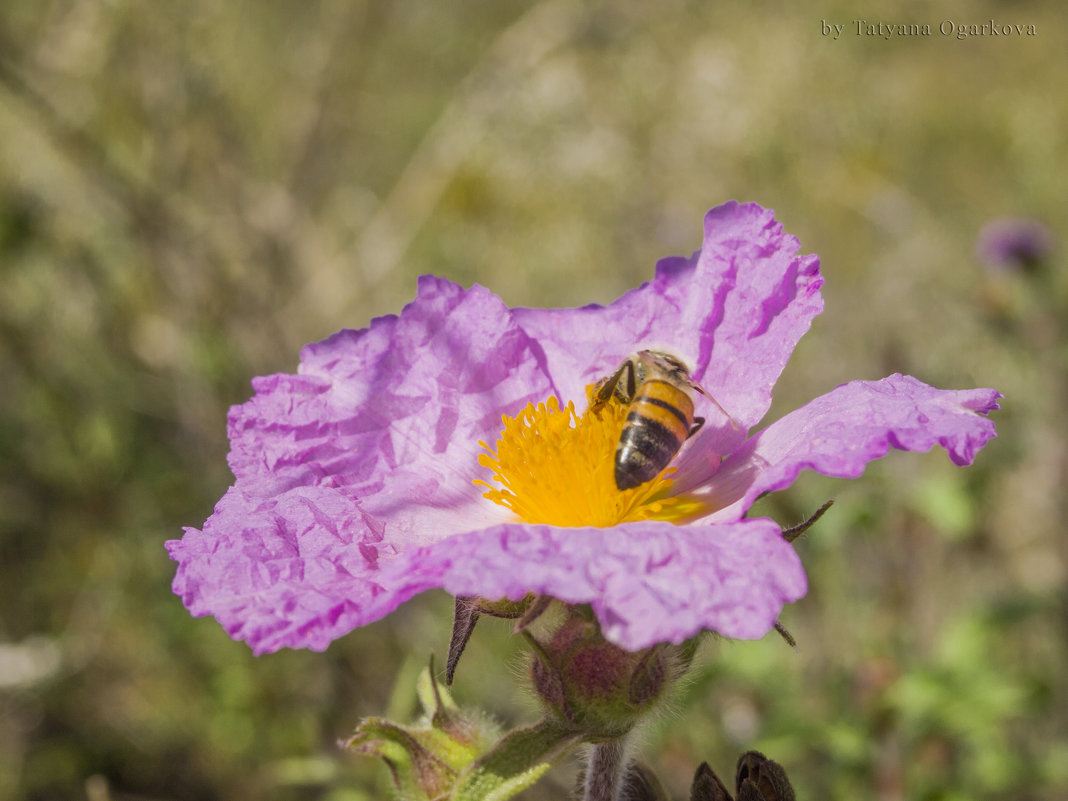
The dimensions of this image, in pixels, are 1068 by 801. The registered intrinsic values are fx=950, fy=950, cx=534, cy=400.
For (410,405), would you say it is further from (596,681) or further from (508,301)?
(508,301)

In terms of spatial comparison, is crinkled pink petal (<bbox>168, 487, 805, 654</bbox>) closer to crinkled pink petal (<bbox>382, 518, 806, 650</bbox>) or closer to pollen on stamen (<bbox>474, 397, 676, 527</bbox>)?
crinkled pink petal (<bbox>382, 518, 806, 650</bbox>)

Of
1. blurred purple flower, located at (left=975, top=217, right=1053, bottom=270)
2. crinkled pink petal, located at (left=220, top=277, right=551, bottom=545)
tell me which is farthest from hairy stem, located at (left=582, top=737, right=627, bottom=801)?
blurred purple flower, located at (left=975, top=217, right=1053, bottom=270)

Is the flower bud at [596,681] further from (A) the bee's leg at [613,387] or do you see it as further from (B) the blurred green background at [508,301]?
(A) the bee's leg at [613,387]

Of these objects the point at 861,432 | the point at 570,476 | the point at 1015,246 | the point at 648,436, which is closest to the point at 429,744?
the point at 570,476

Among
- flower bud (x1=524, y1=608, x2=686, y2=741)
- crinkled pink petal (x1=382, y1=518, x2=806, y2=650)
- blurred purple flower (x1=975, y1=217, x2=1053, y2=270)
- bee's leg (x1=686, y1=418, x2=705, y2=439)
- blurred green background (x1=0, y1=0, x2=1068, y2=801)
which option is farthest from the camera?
blurred purple flower (x1=975, y1=217, x2=1053, y2=270)

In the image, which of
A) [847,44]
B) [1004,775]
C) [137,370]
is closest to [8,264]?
[137,370]

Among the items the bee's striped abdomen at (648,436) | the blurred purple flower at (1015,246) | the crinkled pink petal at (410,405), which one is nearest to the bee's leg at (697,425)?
the bee's striped abdomen at (648,436)

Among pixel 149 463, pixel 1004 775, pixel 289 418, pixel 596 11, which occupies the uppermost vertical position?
pixel 596 11

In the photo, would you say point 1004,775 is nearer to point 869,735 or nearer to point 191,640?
point 869,735
